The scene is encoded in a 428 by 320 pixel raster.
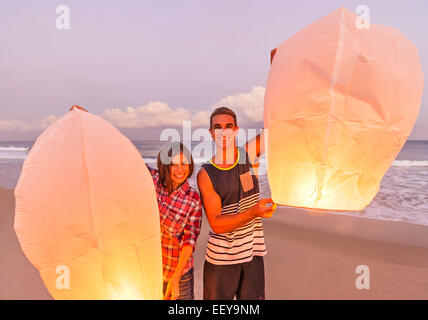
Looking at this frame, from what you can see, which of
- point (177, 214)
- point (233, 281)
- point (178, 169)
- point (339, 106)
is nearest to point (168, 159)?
point (178, 169)

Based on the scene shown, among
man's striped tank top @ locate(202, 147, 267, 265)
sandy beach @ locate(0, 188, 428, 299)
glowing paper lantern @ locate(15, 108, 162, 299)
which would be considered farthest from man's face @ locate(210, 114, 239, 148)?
sandy beach @ locate(0, 188, 428, 299)

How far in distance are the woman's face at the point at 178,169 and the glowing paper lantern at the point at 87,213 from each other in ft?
2.24

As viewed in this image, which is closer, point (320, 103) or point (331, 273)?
point (320, 103)

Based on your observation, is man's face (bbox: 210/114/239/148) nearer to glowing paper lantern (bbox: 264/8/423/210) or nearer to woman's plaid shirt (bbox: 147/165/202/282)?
woman's plaid shirt (bbox: 147/165/202/282)

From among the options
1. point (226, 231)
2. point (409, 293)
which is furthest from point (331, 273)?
point (226, 231)

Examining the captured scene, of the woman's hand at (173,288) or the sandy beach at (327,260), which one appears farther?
the sandy beach at (327,260)

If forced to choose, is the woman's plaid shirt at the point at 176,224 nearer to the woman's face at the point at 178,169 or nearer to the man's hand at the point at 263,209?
the woman's face at the point at 178,169

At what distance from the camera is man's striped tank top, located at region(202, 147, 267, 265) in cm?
151

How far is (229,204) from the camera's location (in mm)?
1510

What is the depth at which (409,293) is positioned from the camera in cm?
265

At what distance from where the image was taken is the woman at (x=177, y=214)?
1551 mm

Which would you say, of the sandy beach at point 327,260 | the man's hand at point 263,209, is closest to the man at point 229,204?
the man's hand at point 263,209
